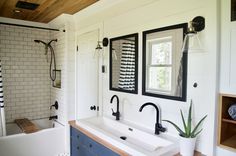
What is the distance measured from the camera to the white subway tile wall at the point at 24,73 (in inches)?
130

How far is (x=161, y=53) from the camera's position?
177 cm

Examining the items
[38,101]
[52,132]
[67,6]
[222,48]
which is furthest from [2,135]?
[222,48]

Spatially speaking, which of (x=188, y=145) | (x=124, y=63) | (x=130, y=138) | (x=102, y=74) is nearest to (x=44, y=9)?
(x=102, y=74)

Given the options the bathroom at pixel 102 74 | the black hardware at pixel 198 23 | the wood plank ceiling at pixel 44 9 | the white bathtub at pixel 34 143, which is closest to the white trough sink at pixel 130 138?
the bathroom at pixel 102 74

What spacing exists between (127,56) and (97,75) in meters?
0.67

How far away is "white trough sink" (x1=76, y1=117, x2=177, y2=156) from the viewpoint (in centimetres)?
144

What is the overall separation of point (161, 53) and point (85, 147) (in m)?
1.26

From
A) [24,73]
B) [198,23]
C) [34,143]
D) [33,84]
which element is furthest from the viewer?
[33,84]

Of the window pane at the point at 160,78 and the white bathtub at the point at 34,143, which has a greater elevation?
the window pane at the point at 160,78

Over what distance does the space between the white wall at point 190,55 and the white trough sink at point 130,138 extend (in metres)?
0.13

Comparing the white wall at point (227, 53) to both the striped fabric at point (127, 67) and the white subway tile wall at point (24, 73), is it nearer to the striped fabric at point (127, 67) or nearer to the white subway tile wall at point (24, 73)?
the striped fabric at point (127, 67)

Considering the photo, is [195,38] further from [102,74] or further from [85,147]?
[85,147]

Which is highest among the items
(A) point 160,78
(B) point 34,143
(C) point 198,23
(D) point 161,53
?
(C) point 198,23

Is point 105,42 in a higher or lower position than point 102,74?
higher
